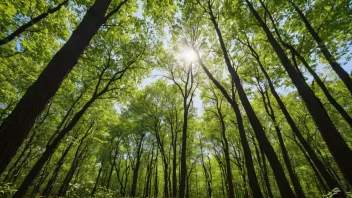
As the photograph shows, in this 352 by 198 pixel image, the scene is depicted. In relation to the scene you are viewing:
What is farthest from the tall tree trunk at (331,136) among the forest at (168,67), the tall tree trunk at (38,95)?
the tall tree trunk at (38,95)

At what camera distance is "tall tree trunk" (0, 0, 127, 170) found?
7.02 ft

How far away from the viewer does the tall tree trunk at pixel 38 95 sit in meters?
2.14

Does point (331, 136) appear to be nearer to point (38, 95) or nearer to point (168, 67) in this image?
point (38, 95)

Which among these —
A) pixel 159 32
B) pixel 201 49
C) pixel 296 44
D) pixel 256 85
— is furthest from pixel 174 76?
pixel 296 44

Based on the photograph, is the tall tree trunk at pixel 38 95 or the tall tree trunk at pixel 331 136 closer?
the tall tree trunk at pixel 38 95

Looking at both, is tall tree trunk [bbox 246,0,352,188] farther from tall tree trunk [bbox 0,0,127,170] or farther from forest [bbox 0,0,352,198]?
tall tree trunk [bbox 0,0,127,170]

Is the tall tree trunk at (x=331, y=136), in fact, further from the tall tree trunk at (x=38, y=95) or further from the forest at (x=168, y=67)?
the tall tree trunk at (x=38, y=95)

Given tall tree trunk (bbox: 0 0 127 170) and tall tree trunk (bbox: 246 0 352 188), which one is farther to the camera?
tall tree trunk (bbox: 246 0 352 188)

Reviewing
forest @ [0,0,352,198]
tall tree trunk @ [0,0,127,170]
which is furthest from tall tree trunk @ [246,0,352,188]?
tall tree trunk @ [0,0,127,170]

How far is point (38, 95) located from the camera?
2510mm

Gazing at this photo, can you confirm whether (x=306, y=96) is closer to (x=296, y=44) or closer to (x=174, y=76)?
(x=296, y=44)

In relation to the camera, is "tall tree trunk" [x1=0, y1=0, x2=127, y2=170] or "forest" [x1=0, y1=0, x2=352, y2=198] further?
"forest" [x1=0, y1=0, x2=352, y2=198]

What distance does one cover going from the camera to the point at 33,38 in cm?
769

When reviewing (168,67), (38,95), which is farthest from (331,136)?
(168,67)
